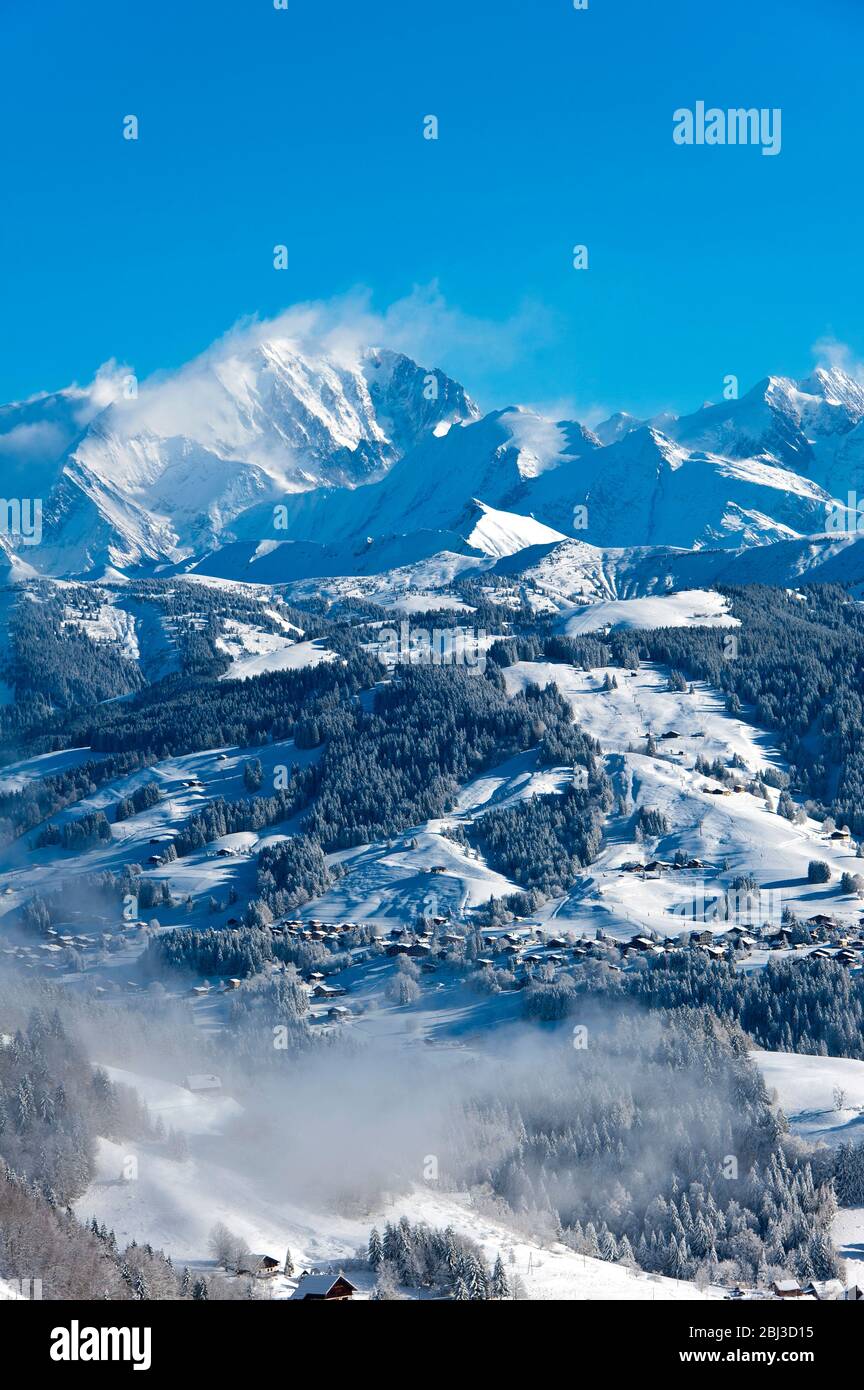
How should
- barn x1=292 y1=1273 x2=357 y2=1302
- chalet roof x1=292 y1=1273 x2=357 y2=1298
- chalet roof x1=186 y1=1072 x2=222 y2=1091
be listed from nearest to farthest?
barn x1=292 y1=1273 x2=357 y2=1302, chalet roof x1=292 y1=1273 x2=357 y2=1298, chalet roof x1=186 y1=1072 x2=222 y2=1091

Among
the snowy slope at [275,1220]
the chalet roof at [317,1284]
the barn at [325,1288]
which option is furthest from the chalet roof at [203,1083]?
the barn at [325,1288]

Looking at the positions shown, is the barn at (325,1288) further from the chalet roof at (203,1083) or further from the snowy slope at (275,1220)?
the chalet roof at (203,1083)

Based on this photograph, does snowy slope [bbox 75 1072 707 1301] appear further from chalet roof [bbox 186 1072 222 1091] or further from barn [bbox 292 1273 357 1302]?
chalet roof [bbox 186 1072 222 1091]

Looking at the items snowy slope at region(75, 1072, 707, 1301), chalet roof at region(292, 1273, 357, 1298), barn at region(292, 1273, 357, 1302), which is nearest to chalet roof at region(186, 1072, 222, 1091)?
snowy slope at region(75, 1072, 707, 1301)

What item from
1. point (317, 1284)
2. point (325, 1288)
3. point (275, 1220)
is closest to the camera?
point (325, 1288)

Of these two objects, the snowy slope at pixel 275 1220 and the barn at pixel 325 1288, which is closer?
the barn at pixel 325 1288

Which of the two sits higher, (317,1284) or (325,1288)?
(325,1288)

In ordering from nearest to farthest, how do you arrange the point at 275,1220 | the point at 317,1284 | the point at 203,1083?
the point at 317,1284, the point at 275,1220, the point at 203,1083

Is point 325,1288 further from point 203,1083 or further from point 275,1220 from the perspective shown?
point 203,1083

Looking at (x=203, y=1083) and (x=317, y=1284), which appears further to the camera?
(x=203, y=1083)

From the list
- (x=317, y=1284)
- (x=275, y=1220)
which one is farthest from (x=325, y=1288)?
(x=275, y=1220)

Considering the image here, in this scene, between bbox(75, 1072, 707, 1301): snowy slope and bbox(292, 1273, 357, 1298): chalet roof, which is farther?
bbox(75, 1072, 707, 1301): snowy slope
